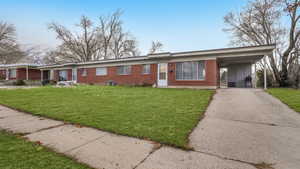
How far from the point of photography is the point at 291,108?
5.20 m

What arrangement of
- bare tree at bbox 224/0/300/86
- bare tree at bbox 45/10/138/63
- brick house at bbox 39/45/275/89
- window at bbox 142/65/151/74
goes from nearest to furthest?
brick house at bbox 39/45/275/89, window at bbox 142/65/151/74, bare tree at bbox 224/0/300/86, bare tree at bbox 45/10/138/63

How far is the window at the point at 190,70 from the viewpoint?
11617 millimetres

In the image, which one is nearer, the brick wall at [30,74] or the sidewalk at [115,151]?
the sidewalk at [115,151]

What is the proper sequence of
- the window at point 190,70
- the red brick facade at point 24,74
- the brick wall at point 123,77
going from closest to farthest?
the window at point 190,70, the brick wall at point 123,77, the red brick facade at point 24,74

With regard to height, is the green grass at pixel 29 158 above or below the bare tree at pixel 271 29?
below

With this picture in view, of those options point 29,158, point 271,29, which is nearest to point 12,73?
point 29,158

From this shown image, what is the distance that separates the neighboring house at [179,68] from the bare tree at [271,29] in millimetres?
5203

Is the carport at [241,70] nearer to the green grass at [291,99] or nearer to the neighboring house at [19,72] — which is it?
the green grass at [291,99]

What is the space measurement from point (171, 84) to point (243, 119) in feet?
29.1

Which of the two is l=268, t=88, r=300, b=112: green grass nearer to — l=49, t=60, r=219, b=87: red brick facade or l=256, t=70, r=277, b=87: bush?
l=49, t=60, r=219, b=87: red brick facade

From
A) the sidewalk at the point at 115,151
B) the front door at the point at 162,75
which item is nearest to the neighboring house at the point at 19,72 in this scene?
the front door at the point at 162,75

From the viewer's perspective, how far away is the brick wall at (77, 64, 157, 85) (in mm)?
13895

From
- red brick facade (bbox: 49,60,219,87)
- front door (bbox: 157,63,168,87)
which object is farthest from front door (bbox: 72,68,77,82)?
front door (bbox: 157,63,168,87)

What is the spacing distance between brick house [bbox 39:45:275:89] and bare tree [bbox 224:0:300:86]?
5.10m
